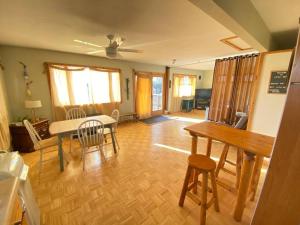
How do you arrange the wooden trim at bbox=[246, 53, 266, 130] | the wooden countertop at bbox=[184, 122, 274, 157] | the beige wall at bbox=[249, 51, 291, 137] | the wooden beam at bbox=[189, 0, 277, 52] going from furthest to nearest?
1. the wooden trim at bbox=[246, 53, 266, 130]
2. the beige wall at bbox=[249, 51, 291, 137]
3. the wooden countertop at bbox=[184, 122, 274, 157]
4. the wooden beam at bbox=[189, 0, 277, 52]

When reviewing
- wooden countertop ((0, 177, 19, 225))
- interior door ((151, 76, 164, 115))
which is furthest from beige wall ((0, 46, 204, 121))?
wooden countertop ((0, 177, 19, 225))

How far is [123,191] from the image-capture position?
189 cm

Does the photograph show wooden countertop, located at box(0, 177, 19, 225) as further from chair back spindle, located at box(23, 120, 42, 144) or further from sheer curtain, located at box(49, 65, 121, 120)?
sheer curtain, located at box(49, 65, 121, 120)

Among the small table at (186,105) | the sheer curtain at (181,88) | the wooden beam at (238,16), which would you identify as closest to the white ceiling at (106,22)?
the wooden beam at (238,16)

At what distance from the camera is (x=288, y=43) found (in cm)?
268

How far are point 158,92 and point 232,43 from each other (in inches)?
151

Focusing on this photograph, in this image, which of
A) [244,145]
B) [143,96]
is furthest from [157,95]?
[244,145]

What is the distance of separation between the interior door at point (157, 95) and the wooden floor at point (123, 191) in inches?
131

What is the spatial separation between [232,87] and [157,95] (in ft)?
10.7

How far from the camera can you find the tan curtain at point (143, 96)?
5.34 metres

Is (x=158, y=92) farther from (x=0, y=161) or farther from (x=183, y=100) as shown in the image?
(x=0, y=161)

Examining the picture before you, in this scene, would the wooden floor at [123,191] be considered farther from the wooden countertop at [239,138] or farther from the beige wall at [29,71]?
the beige wall at [29,71]

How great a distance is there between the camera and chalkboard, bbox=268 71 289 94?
232cm

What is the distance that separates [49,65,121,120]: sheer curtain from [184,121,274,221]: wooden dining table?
350cm
